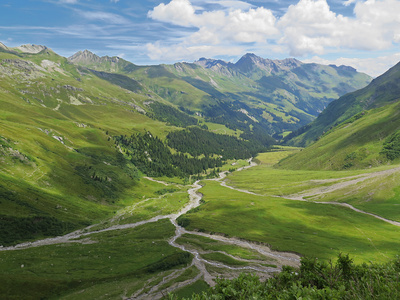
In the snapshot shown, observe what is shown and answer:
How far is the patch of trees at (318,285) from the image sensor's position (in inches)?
1086

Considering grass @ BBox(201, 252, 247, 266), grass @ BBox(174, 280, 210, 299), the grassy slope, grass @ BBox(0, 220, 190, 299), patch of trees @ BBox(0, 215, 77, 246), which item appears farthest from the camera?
patch of trees @ BBox(0, 215, 77, 246)

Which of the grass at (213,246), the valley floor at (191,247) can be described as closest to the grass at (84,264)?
the valley floor at (191,247)

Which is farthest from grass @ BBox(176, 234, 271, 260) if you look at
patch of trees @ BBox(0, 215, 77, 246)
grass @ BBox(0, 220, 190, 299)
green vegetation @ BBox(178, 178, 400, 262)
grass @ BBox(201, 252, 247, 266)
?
patch of trees @ BBox(0, 215, 77, 246)

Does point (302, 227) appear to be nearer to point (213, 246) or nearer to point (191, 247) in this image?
point (213, 246)

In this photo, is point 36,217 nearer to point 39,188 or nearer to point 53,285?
point 39,188

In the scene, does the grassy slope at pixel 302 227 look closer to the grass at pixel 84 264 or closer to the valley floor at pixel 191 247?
the valley floor at pixel 191 247

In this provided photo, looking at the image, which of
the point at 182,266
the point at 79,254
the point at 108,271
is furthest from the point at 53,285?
the point at 182,266

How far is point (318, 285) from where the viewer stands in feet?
130

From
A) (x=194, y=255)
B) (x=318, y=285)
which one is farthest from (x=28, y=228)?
(x=318, y=285)

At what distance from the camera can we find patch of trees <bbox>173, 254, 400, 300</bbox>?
2758 centimetres

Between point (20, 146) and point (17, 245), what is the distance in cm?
10395

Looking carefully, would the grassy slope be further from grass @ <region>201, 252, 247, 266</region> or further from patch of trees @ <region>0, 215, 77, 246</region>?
patch of trees @ <region>0, 215, 77, 246</region>

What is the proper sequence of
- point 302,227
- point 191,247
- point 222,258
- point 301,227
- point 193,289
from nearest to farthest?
point 193,289 → point 222,258 → point 191,247 → point 302,227 → point 301,227

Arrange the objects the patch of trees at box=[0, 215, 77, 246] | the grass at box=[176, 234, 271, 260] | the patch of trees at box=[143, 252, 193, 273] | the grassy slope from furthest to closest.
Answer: the patch of trees at box=[0, 215, 77, 246]
the grass at box=[176, 234, 271, 260]
the grassy slope
the patch of trees at box=[143, 252, 193, 273]
